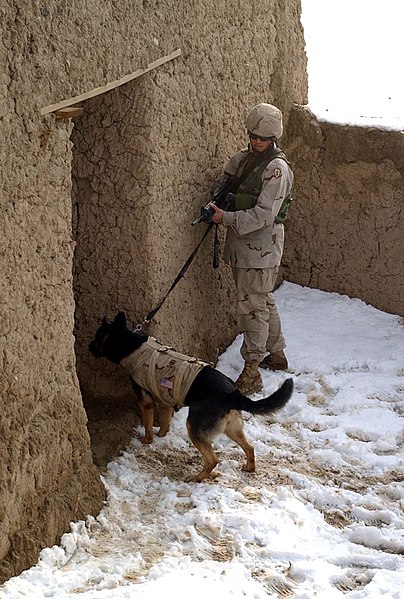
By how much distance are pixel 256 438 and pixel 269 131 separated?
214cm

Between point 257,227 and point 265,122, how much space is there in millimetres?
738

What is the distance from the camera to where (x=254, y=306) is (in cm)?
659

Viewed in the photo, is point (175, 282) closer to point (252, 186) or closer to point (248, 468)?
point (252, 186)

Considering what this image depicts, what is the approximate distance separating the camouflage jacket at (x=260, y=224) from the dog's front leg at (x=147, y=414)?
4.55 ft

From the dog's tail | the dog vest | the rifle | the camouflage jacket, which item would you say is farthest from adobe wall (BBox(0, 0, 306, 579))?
the dog's tail

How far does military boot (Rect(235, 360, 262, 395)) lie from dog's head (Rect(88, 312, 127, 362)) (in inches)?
53.8

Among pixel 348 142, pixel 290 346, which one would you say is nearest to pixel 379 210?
pixel 348 142

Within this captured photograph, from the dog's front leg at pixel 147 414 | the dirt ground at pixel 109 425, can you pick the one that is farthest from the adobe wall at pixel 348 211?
Answer: the dog's front leg at pixel 147 414

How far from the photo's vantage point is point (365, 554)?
4.55m

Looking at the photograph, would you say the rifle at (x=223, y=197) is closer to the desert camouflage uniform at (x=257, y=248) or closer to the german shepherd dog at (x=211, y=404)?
the desert camouflage uniform at (x=257, y=248)

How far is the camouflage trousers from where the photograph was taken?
21.4 ft

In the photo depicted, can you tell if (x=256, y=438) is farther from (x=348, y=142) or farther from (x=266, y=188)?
(x=348, y=142)

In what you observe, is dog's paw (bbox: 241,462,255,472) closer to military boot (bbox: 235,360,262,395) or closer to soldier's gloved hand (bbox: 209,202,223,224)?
military boot (bbox: 235,360,262,395)

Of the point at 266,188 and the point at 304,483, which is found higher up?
the point at 266,188
